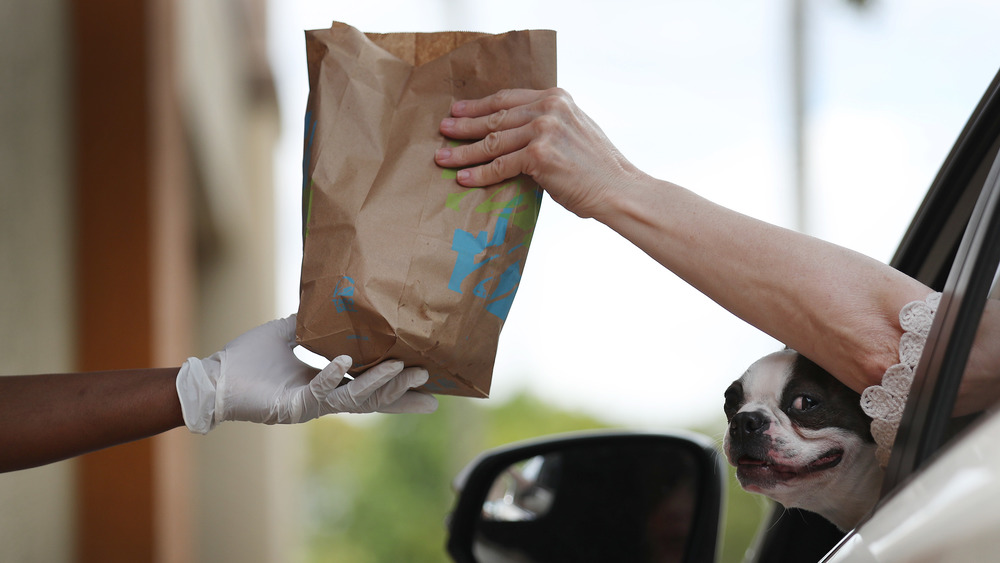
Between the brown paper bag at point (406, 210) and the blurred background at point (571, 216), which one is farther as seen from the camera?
the blurred background at point (571, 216)

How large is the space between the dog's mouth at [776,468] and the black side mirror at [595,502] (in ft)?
1.07

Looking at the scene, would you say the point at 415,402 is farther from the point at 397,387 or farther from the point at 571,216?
the point at 571,216

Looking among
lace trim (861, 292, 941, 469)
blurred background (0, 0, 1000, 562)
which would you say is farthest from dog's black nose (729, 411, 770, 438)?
blurred background (0, 0, 1000, 562)

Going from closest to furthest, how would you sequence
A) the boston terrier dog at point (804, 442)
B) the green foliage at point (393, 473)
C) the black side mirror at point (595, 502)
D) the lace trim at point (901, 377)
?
the lace trim at point (901, 377) → the boston terrier dog at point (804, 442) → the black side mirror at point (595, 502) → the green foliage at point (393, 473)

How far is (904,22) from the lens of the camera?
10.6 m

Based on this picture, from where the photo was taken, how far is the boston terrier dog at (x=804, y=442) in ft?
3.34

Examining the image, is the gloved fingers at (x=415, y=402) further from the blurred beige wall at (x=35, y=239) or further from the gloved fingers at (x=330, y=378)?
Result: the blurred beige wall at (x=35, y=239)

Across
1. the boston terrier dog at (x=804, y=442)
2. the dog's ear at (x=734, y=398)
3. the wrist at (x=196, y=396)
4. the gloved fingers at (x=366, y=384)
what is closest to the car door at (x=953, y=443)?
the boston terrier dog at (x=804, y=442)

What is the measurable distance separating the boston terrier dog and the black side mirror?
1.12 ft

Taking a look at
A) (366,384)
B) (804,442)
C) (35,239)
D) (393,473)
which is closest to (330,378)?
(366,384)

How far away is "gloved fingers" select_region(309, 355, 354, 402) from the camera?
1147 millimetres

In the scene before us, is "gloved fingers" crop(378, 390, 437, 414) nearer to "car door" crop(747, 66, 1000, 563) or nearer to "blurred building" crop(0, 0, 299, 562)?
"car door" crop(747, 66, 1000, 563)

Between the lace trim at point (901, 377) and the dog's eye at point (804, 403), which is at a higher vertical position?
the lace trim at point (901, 377)

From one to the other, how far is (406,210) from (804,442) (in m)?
0.61
